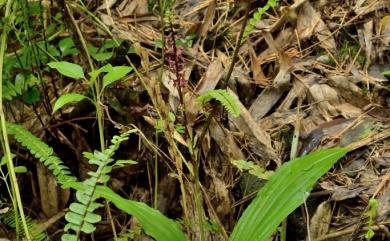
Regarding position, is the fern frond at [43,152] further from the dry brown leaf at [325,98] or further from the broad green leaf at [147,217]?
the dry brown leaf at [325,98]

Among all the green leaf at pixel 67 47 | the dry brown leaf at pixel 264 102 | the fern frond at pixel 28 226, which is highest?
the green leaf at pixel 67 47

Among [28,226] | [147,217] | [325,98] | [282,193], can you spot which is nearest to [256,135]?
[325,98]

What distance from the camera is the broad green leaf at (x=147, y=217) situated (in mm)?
1246

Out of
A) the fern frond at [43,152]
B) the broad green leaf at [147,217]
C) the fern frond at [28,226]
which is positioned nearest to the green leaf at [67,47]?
the fern frond at [43,152]

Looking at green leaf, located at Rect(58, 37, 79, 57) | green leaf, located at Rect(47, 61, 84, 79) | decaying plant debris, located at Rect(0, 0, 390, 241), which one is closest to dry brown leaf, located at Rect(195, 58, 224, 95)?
decaying plant debris, located at Rect(0, 0, 390, 241)

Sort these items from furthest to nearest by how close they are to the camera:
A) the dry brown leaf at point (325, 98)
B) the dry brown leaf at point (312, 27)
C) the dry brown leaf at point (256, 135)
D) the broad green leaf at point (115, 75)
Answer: the dry brown leaf at point (312, 27) → the dry brown leaf at point (325, 98) → the dry brown leaf at point (256, 135) → the broad green leaf at point (115, 75)

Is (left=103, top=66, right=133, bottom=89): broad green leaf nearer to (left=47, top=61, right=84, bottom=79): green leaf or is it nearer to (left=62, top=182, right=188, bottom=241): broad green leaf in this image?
(left=47, top=61, right=84, bottom=79): green leaf

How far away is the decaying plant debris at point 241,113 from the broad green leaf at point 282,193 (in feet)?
0.80

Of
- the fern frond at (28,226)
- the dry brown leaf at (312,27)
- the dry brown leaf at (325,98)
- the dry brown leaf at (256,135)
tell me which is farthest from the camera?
the dry brown leaf at (312,27)

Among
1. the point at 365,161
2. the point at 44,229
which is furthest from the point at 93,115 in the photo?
the point at 365,161

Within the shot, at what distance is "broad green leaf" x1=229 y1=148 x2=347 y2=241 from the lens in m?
1.29

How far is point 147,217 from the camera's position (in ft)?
4.21

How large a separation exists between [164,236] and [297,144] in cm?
64

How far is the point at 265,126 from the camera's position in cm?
187
